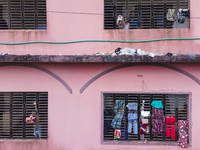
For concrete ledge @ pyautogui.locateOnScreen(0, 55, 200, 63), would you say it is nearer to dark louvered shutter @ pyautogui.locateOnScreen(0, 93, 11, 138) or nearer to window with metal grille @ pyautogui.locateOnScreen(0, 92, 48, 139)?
window with metal grille @ pyautogui.locateOnScreen(0, 92, 48, 139)

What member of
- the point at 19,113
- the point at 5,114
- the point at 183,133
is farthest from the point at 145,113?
the point at 5,114

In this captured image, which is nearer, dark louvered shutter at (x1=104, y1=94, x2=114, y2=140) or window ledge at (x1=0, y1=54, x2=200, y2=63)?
window ledge at (x1=0, y1=54, x2=200, y2=63)

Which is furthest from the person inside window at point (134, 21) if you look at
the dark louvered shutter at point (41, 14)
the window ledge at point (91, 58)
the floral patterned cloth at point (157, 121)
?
the dark louvered shutter at point (41, 14)

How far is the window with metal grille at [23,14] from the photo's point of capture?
7.30 metres

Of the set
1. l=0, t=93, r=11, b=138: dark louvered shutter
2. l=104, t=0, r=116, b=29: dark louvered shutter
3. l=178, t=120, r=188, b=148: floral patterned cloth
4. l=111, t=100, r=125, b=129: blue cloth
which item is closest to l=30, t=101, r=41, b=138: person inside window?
l=0, t=93, r=11, b=138: dark louvered shutter

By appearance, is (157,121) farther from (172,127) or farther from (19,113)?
(19,113)

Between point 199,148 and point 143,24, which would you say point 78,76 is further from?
point 199,148

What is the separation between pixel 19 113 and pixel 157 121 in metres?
4.54

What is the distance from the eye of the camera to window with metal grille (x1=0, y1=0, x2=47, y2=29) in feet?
23.9

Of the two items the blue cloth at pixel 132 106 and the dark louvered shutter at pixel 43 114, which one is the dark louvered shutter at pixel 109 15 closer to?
the blue cloth at pixel 132 106

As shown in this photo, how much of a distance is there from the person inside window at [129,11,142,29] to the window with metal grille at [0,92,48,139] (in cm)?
378

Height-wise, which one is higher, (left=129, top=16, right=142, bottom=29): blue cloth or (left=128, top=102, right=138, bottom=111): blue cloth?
(left=129, top=16, right=142, bottom=29): blue cloth

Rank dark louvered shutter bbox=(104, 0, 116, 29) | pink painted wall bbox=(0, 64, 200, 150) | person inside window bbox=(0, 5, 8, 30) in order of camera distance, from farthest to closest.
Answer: person inside window bbox=(0, 5, 8, 30), dark louvered shutter bbox=(104, 0, 116, 29), pink painted wall bbox=(0, 64, 200, 150)

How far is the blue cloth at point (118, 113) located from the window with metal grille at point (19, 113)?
2278 millimetres
